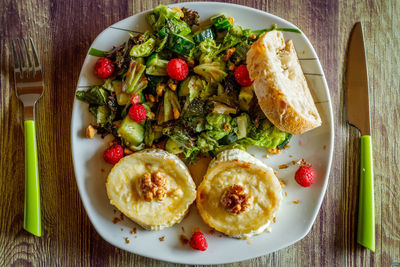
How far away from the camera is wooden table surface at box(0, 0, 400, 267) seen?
3.68 metres

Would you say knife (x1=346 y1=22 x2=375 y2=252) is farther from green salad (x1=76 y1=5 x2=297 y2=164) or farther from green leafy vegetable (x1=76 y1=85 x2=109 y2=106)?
green leafy vegetable (x1=76 y1=85 x2=109 y2=106)

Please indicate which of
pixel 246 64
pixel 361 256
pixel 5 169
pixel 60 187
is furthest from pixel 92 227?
pixel 361 256

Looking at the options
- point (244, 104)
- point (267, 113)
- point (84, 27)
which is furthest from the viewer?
point (84, 27)

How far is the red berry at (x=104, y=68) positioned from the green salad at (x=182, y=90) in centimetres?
1

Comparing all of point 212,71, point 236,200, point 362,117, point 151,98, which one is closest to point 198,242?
point 236,200

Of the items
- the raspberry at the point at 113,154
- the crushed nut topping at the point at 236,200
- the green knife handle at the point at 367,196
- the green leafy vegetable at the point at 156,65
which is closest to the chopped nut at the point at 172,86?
the green leafy vegetable at the point at 156,65

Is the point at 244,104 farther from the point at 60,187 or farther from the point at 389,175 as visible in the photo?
the point at 60,187

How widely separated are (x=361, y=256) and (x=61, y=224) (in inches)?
140

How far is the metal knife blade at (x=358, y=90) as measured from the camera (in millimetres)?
3705

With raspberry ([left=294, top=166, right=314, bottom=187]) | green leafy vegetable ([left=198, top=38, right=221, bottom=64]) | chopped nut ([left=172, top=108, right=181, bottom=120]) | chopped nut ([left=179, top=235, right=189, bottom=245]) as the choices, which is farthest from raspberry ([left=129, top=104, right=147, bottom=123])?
raspberry ([left=294, top=166, right=314, bottom=187])

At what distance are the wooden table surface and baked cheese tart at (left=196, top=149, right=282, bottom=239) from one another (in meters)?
0.79

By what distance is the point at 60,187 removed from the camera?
3.71 meters

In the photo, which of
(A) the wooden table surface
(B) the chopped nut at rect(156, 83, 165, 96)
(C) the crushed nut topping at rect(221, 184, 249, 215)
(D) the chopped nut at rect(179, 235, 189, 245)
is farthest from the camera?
(A) the wooden table surface

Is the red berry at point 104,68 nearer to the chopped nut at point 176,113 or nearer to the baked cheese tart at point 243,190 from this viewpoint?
the chopped nut at point 176,113
